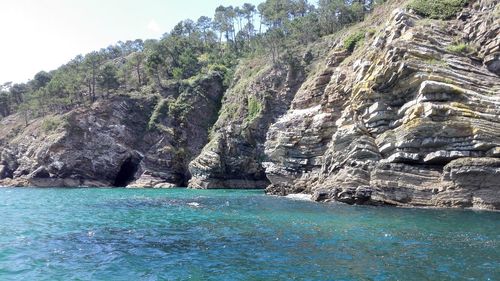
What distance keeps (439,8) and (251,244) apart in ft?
139

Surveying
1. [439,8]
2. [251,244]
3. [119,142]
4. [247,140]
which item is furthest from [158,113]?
[251,244]

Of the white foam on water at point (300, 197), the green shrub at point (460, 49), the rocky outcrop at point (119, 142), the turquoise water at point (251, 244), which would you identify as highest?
the green shrub at point (460, 49)

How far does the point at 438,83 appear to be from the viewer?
140 ft

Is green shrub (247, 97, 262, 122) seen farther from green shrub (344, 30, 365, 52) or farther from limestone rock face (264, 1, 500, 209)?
limestone rock face (264, 1, 500, 209)

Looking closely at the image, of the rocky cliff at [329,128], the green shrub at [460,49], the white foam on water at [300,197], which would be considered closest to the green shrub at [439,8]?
the rocky cliff at [329,128]

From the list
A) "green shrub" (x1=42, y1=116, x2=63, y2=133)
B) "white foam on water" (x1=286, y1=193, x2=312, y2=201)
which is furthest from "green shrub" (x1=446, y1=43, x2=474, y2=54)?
"green shrub" (x1=42, y1=116, x2=63, y2=133)

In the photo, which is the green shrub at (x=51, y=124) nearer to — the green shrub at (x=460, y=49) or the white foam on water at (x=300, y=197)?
the white foam on water at (x=300, y=197)

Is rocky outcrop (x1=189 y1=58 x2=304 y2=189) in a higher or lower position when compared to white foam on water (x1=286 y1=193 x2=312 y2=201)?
higher

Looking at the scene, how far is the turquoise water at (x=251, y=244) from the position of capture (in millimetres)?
18625

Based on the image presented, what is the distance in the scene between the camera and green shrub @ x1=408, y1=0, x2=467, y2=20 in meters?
53.3

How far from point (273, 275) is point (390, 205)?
27788mm

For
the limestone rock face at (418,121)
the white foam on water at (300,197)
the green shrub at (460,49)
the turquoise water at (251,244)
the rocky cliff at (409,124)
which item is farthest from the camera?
the white foam on water at (300,197)

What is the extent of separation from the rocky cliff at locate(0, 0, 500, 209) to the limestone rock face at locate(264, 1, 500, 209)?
4.6 inches

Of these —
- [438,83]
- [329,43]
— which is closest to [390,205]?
[438,83]
